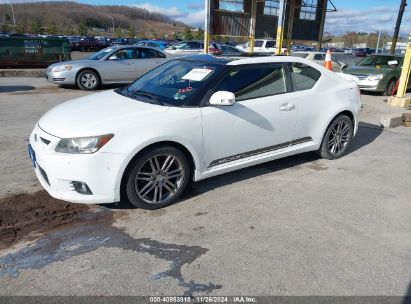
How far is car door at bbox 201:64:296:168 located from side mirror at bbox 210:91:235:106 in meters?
0.12

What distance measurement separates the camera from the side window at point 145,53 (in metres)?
12.2

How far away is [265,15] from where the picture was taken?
15.3 meters

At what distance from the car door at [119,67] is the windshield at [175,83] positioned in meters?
7.34

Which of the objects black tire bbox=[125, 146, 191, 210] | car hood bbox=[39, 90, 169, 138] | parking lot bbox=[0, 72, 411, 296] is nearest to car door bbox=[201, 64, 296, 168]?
black tire bbox=[125, 146, 191, 210]

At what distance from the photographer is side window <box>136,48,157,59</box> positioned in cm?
1223

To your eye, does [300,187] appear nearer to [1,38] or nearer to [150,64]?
[150,64]

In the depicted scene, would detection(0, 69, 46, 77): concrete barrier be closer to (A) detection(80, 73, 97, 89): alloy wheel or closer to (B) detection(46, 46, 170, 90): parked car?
(B) detection(46, 46, 170, 90): parked car

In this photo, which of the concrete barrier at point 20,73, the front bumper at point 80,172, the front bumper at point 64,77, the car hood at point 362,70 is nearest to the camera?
the front bumper at point 80,172

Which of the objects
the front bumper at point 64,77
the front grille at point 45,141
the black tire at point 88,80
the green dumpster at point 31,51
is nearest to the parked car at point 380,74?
the black tire at point 88,80

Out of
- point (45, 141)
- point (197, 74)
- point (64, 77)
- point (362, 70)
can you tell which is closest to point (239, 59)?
point (197, 74)

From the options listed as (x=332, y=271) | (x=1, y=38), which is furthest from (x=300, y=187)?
(x=1, y=38)

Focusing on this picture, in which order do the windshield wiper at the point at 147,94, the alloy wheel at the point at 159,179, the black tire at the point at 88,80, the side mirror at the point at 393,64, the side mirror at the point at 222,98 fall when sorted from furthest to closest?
the side mirror at the point at 393,64 → the black tire at the point at 88,80 → the windshield wiper at the point at 147,94 → the side mirror at the point at 222,98 → the alloy wheel at the point at 159,179

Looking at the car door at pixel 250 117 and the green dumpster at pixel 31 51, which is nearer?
the car door at pixel 250 117

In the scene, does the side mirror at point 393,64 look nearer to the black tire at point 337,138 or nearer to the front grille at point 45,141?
the black tire at point 337,138
